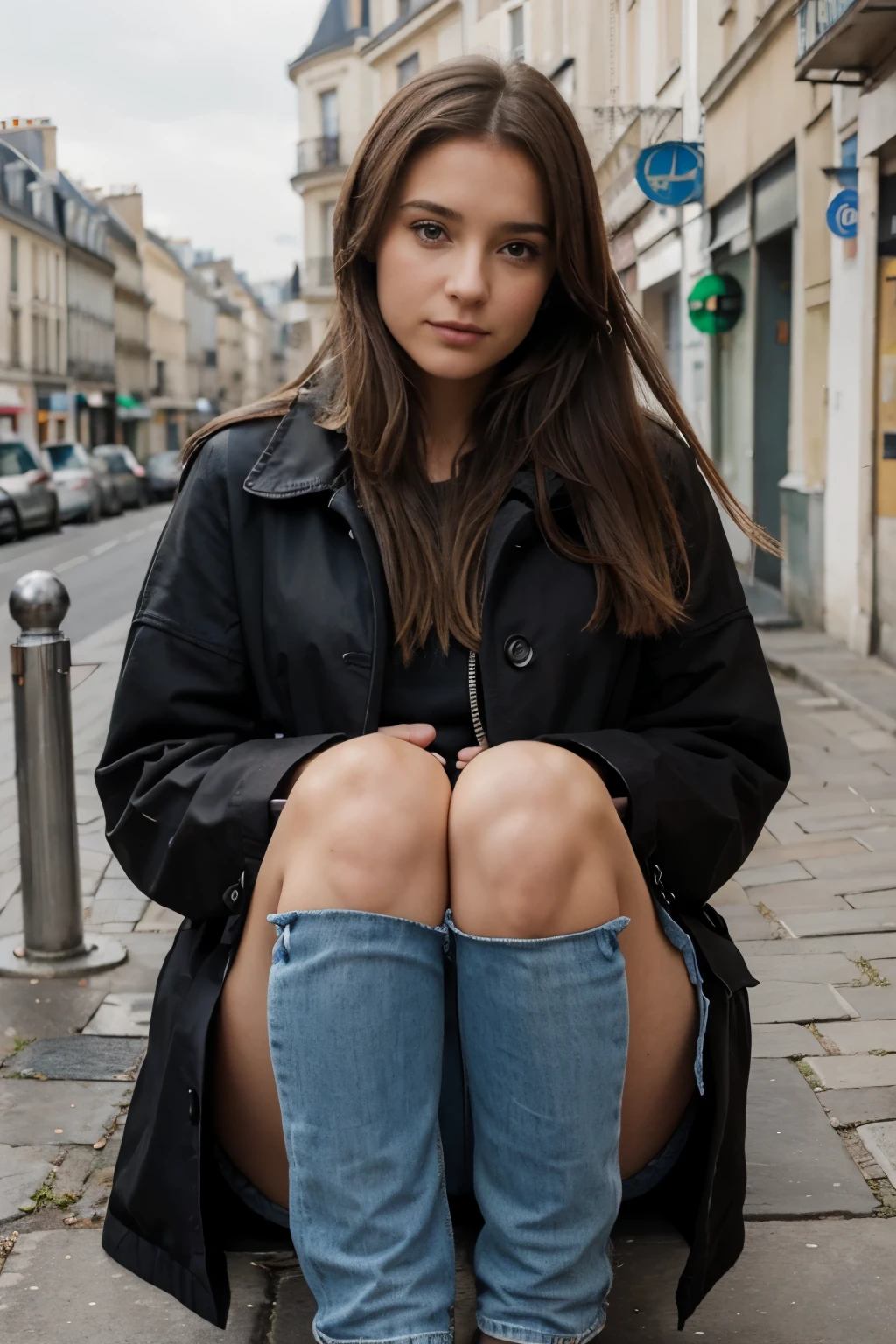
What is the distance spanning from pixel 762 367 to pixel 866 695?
18.4ft

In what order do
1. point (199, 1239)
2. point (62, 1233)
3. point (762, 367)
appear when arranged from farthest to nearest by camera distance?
point (762, 367) < point (62, 1233) < point (199, 1239)

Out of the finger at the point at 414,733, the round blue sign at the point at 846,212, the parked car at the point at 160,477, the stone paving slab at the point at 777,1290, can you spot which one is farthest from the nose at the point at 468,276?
the parked car at the point at 160,477

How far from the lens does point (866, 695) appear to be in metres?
6.89

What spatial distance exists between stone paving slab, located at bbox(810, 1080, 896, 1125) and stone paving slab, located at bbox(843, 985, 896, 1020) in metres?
0.38

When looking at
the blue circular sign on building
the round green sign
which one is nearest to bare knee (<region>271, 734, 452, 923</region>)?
the blue circular sign on building

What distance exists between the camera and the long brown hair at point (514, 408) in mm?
1892

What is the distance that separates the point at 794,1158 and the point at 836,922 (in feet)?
4.28

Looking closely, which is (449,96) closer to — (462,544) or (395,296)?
(395,296)

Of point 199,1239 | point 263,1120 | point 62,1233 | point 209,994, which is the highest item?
point 209,994

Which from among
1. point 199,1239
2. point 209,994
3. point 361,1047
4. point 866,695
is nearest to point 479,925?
point 361,1047

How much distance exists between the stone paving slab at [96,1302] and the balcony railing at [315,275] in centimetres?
3935

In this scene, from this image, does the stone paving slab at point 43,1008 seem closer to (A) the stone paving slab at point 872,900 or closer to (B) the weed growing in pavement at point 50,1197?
(B) the weed growing in pavement at point 50,1197

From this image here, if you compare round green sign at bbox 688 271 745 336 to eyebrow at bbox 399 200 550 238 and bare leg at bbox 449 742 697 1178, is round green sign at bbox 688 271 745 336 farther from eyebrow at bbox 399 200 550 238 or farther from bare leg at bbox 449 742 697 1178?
bare leg at bbox 449 742 697 1178

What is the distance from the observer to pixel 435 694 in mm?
Answer: 1956
